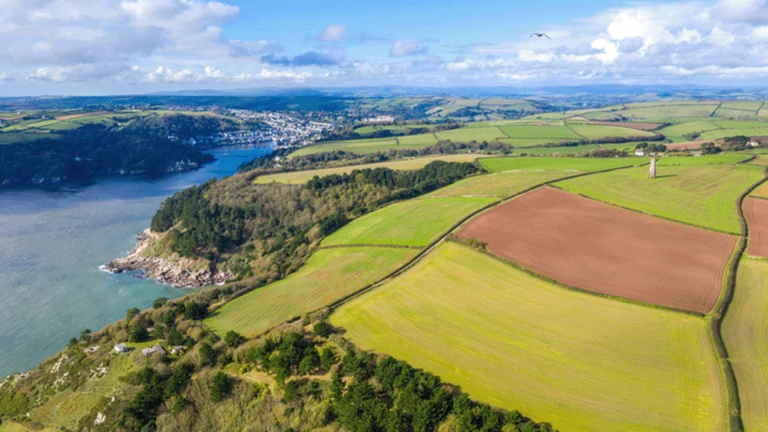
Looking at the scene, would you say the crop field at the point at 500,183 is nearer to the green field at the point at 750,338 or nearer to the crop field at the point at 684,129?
the green field at the point at 750,338

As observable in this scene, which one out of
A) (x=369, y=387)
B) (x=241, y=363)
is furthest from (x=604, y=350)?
(x=241, y=363)

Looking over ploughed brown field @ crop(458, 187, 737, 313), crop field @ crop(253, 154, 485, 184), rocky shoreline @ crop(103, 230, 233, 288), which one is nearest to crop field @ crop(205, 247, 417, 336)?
ploughed brown field @ crop(458, 187, 737, 313)

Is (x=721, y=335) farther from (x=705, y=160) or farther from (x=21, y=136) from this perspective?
(x=21, y=136)

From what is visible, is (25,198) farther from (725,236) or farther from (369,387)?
(725,236)

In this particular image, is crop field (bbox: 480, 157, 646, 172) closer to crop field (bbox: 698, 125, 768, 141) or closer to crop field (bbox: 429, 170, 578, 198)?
crop field (bbox: 429, 170, 578, 198)

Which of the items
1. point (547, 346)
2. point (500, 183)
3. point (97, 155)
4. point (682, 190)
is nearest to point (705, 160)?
point (682, 190)
